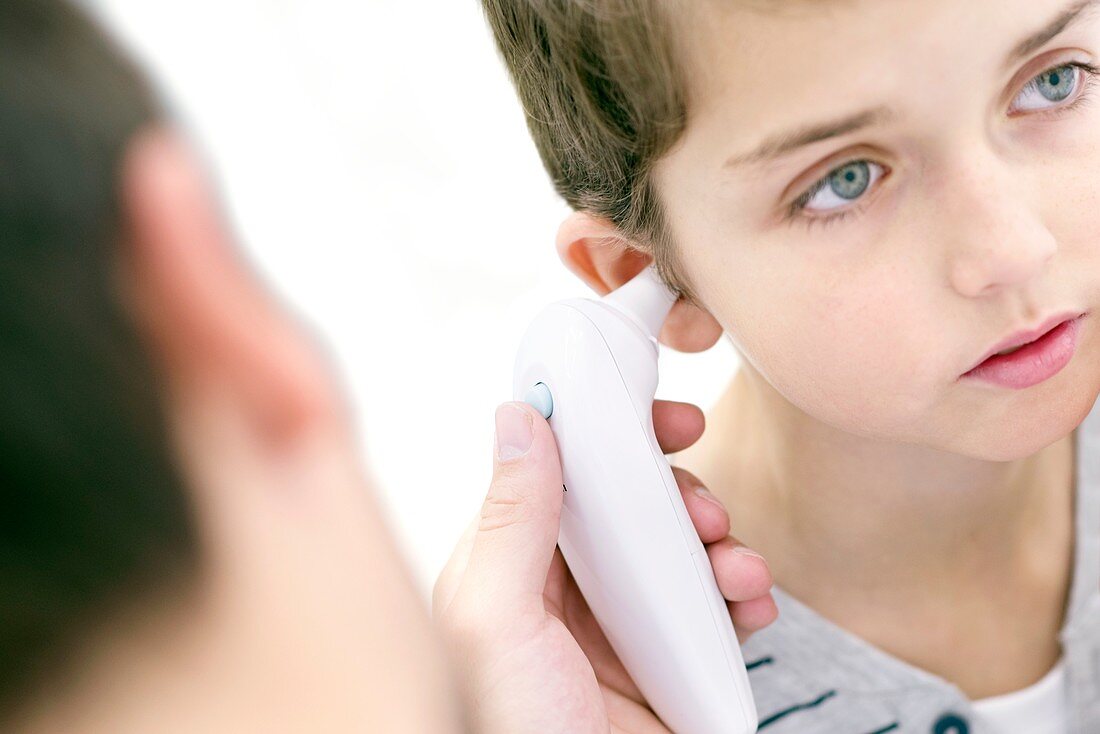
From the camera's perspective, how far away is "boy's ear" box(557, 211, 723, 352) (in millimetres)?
911

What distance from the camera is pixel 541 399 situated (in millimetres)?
858

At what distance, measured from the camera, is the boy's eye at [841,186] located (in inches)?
27.5

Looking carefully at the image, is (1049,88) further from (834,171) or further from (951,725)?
(951,725)

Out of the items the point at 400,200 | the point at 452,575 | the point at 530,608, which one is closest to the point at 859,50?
the point at 530,608

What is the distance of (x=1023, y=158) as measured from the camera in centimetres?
67

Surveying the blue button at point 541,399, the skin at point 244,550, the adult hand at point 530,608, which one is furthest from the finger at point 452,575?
the skin at point 244,550

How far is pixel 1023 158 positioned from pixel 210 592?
55 centimetres

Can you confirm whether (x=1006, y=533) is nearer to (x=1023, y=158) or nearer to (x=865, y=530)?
(x=865, y=530)

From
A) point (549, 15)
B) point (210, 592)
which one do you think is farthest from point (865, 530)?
point (210, 592)

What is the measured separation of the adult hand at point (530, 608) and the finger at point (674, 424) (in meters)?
0.05

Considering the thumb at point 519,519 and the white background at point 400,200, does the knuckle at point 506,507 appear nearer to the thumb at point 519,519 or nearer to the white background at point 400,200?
the thumb at point 519,519

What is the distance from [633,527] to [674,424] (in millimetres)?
165

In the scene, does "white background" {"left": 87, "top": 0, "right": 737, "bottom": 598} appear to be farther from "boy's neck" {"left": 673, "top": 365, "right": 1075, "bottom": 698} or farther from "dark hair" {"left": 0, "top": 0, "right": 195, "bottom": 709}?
"dark hair" {"left": 0, "top": 0, "right": 195, "bottom": 709}

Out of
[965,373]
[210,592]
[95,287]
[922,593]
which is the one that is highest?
[95,287]
